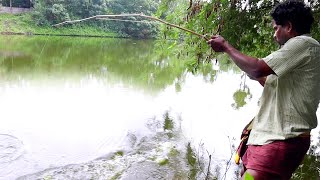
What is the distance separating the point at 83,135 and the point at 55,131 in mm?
658

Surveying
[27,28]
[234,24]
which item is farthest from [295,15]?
[27,28]

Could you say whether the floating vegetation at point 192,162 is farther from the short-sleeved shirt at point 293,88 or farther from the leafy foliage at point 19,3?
the leafy foliage at point 19,3

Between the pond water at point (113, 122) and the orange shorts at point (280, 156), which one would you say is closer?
the orange shorts at point (280, 156)

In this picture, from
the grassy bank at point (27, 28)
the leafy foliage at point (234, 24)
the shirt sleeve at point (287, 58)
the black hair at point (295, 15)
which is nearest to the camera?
the shirt sleeve at point (287, 58)

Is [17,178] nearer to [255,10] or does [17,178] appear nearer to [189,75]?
[255,10]

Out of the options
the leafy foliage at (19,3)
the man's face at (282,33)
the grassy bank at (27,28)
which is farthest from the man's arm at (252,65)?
the leafy foliage at (19,3)

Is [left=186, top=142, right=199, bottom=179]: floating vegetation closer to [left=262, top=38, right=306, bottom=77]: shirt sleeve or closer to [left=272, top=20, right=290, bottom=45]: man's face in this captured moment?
[left=272, top=20, right=290, bottom=45]: man's face

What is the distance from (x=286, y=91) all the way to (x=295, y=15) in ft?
1.49

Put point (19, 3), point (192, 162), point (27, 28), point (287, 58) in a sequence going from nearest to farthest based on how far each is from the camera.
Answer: point (287, 58) < point (192, 162) < point (27, 28) < point (19, 3)

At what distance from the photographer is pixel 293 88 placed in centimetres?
193

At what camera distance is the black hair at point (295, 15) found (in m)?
2.00

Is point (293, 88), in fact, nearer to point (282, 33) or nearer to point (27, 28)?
point (282, 33)

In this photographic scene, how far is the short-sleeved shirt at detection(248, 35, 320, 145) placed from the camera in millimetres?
1859

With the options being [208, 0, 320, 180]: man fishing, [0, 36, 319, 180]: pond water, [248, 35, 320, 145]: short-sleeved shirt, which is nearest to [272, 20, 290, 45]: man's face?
[208, 0, 320, 180]: man fishing
